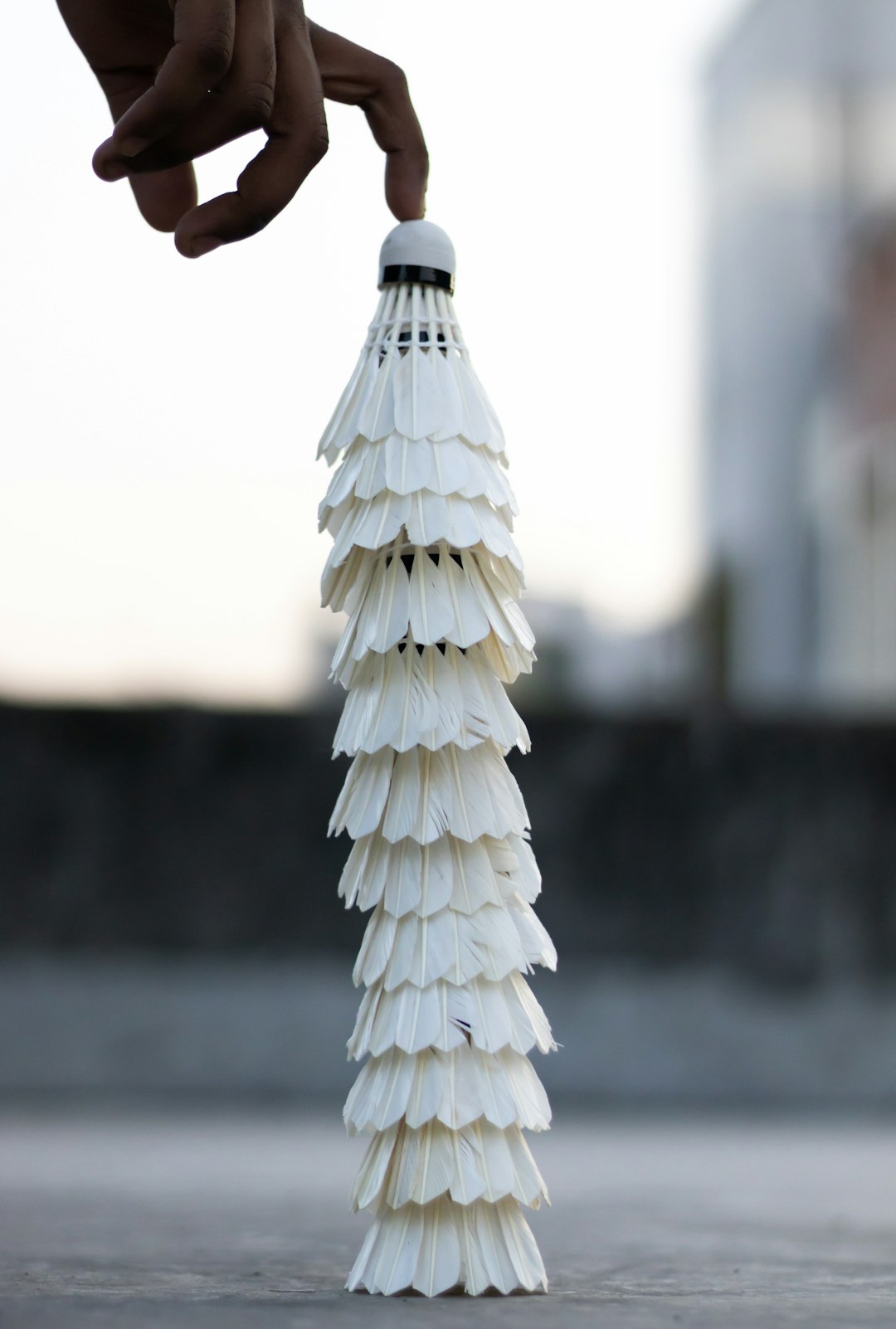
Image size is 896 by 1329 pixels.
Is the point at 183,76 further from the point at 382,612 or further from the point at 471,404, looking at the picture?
the point at 382,612

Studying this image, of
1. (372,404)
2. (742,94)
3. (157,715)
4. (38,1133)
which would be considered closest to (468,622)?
(372,404)

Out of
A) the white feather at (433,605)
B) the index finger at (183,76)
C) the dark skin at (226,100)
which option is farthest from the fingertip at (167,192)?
the white feather at (433,605)

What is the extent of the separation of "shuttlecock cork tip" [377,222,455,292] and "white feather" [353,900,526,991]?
48.2 inches

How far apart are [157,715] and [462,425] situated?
4.42m

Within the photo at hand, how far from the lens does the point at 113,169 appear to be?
255cm

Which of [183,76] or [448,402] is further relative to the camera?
[448,402]

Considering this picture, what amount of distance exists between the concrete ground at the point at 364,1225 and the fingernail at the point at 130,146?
186cm

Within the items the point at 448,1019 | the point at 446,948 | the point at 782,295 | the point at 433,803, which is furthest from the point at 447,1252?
the point at 782,295

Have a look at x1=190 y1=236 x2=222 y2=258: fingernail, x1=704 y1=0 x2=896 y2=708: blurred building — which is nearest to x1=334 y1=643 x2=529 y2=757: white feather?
x1=190 y1=236 x2=222 y2=258: fingernail

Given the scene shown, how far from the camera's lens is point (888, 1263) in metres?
3.35

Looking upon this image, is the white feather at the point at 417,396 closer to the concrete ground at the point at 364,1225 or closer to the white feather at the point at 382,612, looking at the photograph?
the white feather at the point at 382,612

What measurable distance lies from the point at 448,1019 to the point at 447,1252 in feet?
1.35

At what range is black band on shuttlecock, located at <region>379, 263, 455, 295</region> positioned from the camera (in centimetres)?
292

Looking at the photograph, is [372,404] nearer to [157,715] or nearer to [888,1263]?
[888,1263]
